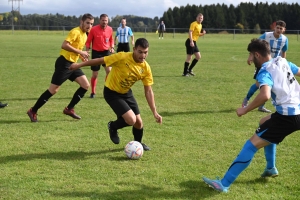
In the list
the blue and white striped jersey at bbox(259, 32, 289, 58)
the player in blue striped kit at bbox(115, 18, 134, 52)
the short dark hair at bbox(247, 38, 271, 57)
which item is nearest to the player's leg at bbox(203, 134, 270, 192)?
the short dark hair at bbox(247, 38, 271, 57)

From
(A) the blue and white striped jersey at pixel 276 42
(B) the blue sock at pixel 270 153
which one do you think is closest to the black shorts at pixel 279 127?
(B) the blue sock at pixel 270 153

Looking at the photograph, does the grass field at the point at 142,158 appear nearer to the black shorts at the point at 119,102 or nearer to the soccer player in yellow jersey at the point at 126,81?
the soccer player in yellow jersey at the point at 126,81

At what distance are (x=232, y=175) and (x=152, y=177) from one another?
104 centimetres

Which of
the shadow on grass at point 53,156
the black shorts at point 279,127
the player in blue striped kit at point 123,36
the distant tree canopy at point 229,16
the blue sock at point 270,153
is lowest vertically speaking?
the shadow on grass at point 53,156

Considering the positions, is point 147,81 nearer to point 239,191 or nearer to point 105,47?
point 239,191

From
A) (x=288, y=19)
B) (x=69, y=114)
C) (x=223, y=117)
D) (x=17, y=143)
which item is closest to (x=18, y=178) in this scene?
(x=17, y=143)

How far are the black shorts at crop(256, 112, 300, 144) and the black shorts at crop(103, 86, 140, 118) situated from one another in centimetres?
208

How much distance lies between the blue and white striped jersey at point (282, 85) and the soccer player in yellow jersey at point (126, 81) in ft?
5.75

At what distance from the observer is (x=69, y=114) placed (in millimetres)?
7625

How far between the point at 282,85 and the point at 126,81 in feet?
7.47

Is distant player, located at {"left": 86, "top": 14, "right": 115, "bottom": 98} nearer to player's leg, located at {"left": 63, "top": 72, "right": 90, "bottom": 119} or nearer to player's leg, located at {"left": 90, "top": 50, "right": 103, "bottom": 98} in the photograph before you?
player's leg, located at {"left": 90, "top": 50, "right": 103, "bottom": 98}

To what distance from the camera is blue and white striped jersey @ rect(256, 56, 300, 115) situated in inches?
158

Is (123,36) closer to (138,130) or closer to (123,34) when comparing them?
(123,34)

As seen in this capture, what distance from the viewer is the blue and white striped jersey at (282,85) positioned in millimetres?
4023
